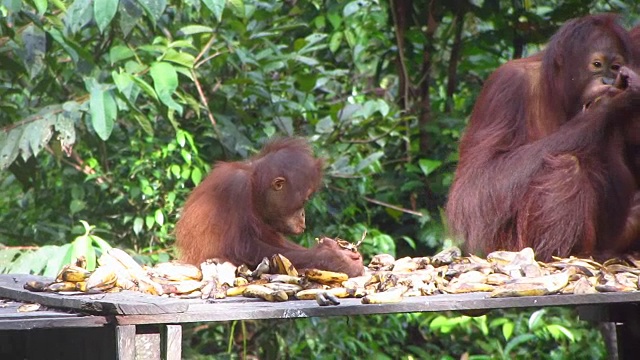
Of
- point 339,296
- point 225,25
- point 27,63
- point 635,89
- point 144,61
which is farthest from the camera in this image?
point 225,25

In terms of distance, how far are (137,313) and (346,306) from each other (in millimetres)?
436

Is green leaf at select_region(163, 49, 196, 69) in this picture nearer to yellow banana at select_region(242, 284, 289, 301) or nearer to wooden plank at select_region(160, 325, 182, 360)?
yellow banana at select_region(242, 284, 289, 301)

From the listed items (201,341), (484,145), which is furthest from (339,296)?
(201,341)

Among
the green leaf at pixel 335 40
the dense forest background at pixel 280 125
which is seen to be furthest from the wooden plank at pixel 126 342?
the green leaf at pixel 335 40

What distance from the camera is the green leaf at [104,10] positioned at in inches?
131

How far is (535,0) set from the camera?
4.92m

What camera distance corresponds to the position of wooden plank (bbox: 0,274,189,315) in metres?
1.93

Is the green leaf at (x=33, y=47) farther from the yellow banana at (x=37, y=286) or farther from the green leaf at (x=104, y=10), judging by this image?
the yellow banana at (x=37, y=286)

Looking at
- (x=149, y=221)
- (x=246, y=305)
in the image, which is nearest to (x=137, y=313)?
(x=246, y=305)

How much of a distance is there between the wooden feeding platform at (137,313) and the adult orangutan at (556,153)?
88cm

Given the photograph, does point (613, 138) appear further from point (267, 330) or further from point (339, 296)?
point (267, 330)

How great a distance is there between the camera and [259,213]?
11.1 feet

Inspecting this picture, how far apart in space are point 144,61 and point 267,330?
54.8 inches

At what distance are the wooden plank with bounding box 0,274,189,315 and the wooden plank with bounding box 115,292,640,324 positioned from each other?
0.06 feet
